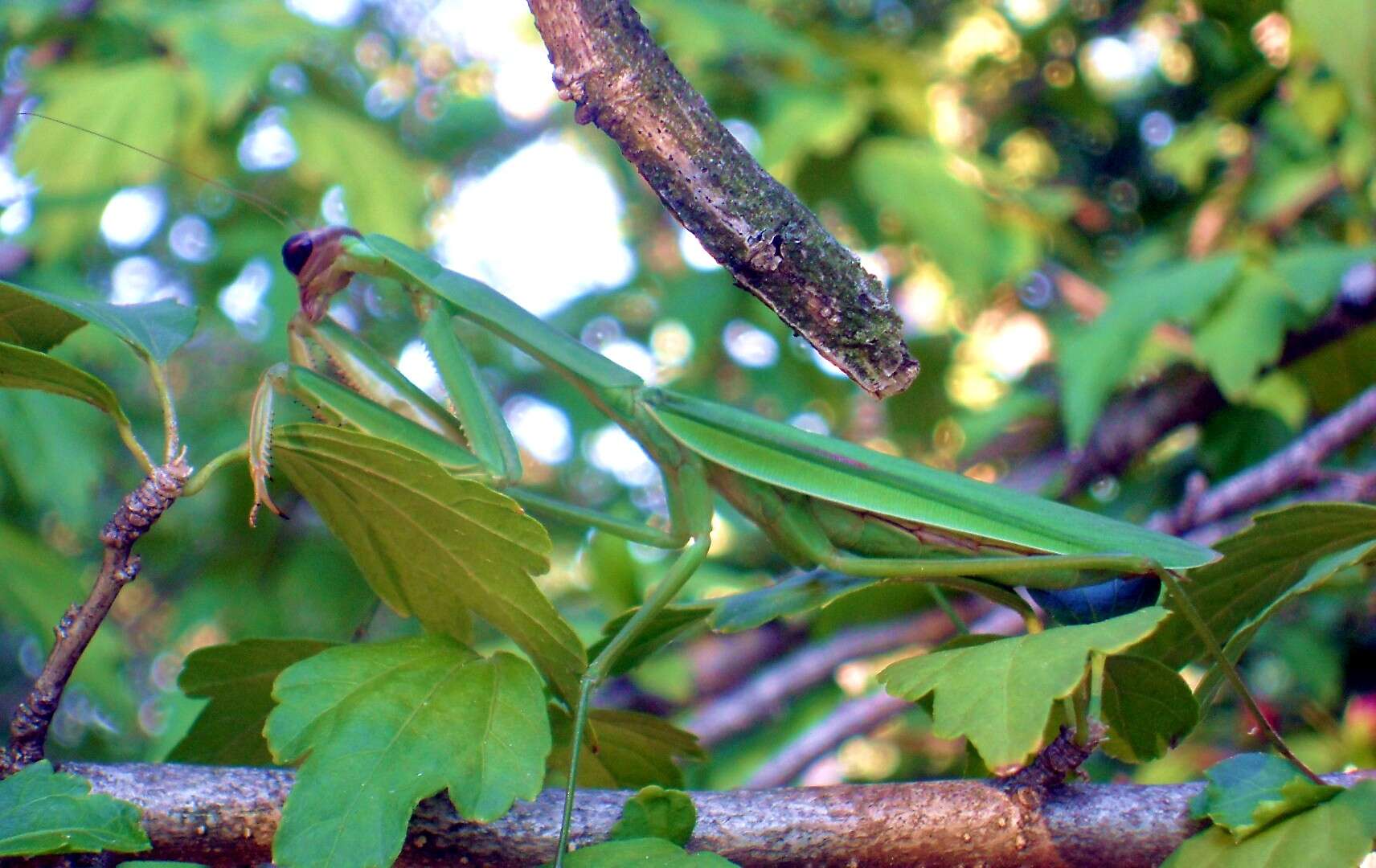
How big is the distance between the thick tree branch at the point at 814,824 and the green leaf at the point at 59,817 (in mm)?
69

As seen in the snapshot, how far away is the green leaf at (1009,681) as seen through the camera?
841 mm

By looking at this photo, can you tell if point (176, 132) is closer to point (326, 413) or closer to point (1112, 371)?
point (326, 413)

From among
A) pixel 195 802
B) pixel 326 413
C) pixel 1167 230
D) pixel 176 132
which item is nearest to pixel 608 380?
pixel 326 413

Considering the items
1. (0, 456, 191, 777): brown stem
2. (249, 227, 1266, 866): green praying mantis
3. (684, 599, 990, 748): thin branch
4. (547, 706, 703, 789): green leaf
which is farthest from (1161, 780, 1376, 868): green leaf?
(684, 599, 990, 748): thin branch

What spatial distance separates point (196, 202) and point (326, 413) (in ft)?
7.14

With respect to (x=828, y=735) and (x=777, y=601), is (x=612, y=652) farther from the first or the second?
(x=828, y=735)

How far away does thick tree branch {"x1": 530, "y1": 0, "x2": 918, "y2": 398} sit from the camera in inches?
35.6

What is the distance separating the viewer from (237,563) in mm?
2461

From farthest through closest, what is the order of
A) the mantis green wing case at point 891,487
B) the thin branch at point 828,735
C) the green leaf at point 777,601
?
the thin branch at point 828,735
the mantis green wing case at point 891,487
the green leaf at point 777,601

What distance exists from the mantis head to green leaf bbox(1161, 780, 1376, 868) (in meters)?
1.17

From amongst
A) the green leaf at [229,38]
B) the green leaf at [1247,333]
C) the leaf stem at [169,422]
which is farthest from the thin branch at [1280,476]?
the green leaf at [229,38]

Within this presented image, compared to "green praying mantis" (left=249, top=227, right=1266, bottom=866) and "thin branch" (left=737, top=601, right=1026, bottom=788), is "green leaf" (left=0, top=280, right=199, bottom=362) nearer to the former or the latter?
"green praying mantis" (left=249, top=227, right=1266, bottom=866)

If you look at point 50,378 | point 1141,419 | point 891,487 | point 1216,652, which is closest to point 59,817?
point 50,378

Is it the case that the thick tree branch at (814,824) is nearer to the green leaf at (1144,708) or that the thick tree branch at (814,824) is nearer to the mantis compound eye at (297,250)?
the green leaf at (1144,708)
